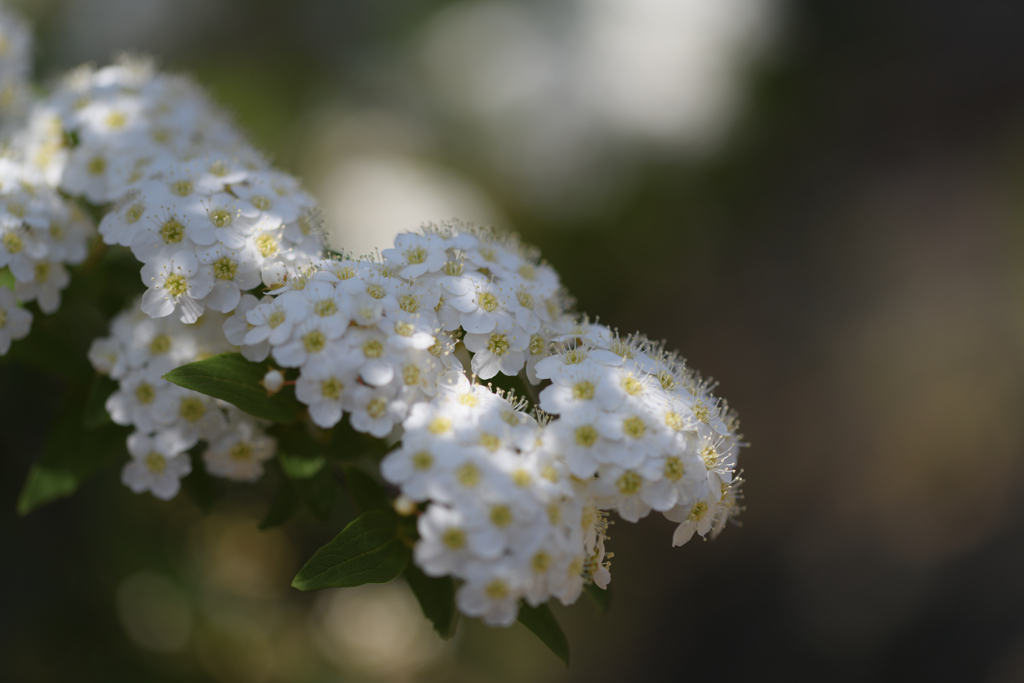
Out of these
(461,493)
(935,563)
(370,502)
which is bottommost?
(461,493)

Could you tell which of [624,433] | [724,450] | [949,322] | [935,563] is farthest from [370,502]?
[949,322]

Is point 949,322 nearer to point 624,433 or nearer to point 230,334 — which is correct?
point 624,433

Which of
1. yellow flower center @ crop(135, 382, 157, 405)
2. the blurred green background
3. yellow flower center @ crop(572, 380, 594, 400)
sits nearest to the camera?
yellow flower center @ crop(572, 380, 594, 400)

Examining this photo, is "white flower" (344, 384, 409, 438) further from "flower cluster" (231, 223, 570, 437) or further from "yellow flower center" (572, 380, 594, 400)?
"yellow flower center" (572, 380, 594, 400)

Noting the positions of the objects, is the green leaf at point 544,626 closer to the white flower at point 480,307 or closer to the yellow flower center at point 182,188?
the white flower at point 480,307

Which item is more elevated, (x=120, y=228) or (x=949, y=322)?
(x=949, y=322)

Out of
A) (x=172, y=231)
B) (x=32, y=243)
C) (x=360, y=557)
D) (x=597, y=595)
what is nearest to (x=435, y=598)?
(x=360, y=557)

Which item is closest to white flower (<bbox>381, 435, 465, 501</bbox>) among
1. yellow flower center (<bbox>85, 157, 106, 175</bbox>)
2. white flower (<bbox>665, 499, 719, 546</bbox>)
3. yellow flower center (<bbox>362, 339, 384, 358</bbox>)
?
yellow flower center (<bbox>362, 339, 384, 358</bbox>)

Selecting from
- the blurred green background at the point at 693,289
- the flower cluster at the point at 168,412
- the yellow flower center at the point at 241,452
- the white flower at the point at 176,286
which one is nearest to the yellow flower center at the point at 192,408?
the flower cluster at the point at 168,412
